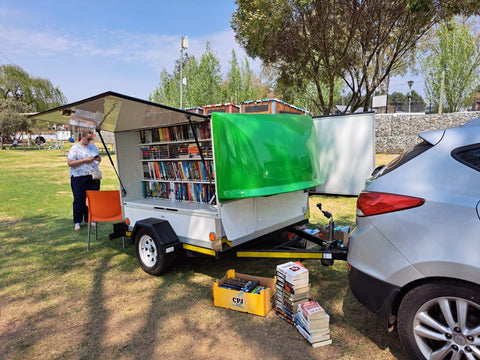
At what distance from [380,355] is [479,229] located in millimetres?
1300

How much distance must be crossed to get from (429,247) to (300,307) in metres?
1.24

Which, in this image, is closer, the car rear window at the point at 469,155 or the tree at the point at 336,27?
the car rear window at the point at 469,155

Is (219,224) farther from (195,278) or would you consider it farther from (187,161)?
(187,161)

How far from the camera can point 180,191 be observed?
5.04m

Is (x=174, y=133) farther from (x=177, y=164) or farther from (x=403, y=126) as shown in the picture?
(x=403, y=126)

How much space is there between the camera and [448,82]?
22.9m

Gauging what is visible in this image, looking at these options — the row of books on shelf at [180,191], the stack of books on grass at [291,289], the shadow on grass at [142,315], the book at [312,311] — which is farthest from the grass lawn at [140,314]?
the row of books on shelf at [180,191]

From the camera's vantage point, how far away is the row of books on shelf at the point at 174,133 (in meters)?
4.45

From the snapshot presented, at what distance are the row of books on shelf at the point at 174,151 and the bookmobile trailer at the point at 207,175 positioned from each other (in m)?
0.02

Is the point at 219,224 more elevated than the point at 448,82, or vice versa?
the point at 448,82

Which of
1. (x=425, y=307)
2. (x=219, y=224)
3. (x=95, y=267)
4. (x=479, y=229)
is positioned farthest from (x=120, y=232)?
(x=479, y=229)

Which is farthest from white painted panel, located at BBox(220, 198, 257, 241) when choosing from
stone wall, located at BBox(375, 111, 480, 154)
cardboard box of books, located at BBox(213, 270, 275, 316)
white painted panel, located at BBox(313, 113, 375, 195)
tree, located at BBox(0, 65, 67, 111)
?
tree, located at BBox(0, 65, 67, 111)

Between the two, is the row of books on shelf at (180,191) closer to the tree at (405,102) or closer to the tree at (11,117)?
the tree at (11,117)

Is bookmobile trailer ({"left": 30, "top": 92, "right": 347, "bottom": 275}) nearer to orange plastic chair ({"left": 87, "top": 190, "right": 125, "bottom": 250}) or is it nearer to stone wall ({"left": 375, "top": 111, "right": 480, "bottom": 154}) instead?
orange plastic chair ({"left": 87, "top": 190, "right": 125, "bottom": 250})
